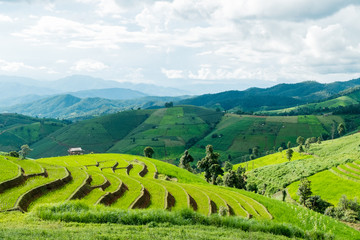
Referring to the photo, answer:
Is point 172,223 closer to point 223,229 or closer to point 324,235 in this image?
point 223,229

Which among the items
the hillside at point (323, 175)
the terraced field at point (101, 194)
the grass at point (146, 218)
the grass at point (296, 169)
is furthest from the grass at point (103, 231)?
the grass at point (296, 169)

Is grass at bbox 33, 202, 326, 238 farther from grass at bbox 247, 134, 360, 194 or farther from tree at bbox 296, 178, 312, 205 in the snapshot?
grass at bbox 247, 134, 360, 194

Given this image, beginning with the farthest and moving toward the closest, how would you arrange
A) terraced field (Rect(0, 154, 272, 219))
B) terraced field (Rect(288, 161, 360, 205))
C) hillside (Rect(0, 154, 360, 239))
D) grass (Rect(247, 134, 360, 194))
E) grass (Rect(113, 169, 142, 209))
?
grass (Rect(247, 134, 360, 194)), terraced field (Rect(288, 161, 360, 205)), grass (Rect(113, 169, 142, 209)), terraced field (Rect(0, 154, 272, 219)), hillside (Rect(0, 154, 360, 239))

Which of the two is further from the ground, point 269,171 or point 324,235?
point 324,235

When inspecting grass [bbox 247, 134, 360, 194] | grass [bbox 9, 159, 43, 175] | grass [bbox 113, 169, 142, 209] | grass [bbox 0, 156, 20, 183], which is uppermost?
grass [bbox 0, 156, 20, 183]

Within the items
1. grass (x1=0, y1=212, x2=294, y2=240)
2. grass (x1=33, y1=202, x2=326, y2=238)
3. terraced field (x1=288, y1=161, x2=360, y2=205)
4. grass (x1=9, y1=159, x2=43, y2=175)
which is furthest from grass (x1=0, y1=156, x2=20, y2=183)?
terraced field (x1=288, y1=161, x2=360, y2=205)

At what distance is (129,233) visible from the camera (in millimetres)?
24828

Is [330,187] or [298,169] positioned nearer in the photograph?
[330,187]

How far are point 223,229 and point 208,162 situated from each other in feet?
221

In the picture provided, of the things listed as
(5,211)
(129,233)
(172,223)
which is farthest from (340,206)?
(5,211)

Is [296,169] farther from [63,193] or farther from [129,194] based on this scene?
[63,193]

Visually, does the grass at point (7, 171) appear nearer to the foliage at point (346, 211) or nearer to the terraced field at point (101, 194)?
the terraced field at point (101, 194)

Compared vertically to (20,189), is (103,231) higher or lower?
higher

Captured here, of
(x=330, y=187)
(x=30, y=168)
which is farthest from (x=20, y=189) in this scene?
(x=330, y=187)
